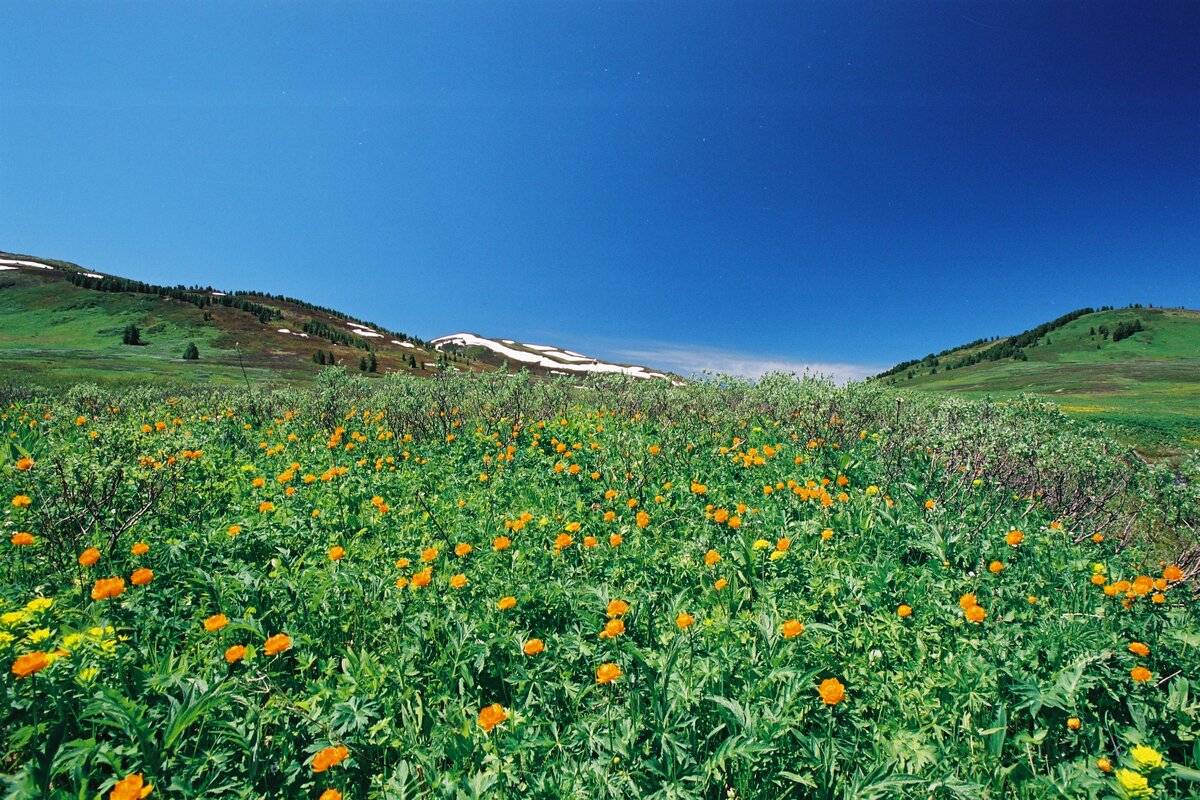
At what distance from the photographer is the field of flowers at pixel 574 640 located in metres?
2.02

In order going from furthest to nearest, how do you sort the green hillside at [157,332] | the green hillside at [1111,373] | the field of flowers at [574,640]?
the green hillside at [157,332]
the green hillside at [1111,373]
the field of flowers at [574,640]

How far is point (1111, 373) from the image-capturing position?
4550cm

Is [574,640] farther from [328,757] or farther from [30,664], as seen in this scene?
[30,664]

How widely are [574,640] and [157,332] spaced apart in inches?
3314

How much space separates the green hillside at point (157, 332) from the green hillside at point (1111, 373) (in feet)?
148

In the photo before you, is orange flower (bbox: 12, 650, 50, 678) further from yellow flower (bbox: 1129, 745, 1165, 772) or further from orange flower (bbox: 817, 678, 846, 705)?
yellow flower (bbox: 1129, 745, 1165, 772)

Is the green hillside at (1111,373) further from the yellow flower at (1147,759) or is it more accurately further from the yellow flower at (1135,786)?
the yellow flower at (1135,786)

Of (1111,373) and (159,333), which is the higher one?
(1111,373)

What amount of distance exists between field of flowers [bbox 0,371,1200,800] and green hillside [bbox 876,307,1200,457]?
375 inches

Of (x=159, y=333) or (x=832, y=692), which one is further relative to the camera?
(x=159, y=333)

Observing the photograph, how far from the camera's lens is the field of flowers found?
202 centimetres

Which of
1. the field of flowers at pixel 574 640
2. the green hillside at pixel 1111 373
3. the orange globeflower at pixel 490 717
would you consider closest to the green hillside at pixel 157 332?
the field of flowers at pixel 574 640

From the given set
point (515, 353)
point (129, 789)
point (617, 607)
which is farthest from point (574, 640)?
point (515, 353)

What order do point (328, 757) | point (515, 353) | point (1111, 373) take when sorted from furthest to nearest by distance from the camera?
1. point (515, 353)
2. point (1111, 373)
3. point (328, 757)
